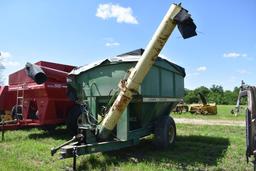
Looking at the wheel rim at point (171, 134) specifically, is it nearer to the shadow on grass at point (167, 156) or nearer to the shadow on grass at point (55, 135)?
the shadow on grass at point (167, 156)

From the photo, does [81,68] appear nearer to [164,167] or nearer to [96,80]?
[96,80]

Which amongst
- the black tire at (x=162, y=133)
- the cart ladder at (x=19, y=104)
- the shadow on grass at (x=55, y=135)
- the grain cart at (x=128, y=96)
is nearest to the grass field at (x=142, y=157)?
the black tire at (x=162, y=133)

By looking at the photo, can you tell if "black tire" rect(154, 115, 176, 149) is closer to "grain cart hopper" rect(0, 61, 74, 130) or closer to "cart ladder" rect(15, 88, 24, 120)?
"grain cart hopper" rect(0, 61, 74, 130)

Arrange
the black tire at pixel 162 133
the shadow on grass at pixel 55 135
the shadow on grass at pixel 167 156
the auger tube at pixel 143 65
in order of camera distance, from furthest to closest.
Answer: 1. the shadow on grass at pixel 55 135
2. the black tire at pixel 162 133
3. the shadow on grass at pixel 167 156
4. the auger tube at pixel 143 65

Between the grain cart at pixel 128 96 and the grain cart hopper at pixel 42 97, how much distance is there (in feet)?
5.72

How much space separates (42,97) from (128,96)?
4.72 m

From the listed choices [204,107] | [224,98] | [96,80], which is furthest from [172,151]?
[224,98]

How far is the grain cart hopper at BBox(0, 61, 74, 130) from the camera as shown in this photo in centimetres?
1078

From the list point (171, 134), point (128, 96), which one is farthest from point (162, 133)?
point (128, 96)

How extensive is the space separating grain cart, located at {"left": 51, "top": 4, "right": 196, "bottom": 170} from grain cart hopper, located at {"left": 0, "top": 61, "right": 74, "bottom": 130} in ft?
5.72

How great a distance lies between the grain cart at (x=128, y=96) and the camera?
6668mm

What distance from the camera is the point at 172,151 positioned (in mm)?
8766

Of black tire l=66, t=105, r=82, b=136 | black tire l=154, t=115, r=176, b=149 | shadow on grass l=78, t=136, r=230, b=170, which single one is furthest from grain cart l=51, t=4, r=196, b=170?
black tire l=66, t=105, r=82, b=136

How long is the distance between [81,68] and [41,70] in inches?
66.6
